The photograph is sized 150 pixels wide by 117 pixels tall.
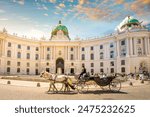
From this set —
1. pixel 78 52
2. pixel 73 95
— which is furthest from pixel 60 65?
pixel 73 95

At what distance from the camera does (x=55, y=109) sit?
6719mm

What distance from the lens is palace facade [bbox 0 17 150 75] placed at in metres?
43.3

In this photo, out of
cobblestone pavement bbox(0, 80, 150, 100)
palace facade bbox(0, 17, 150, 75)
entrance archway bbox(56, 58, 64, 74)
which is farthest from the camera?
entrance archway bbox(56, 58, 64, 74)

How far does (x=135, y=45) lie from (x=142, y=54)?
121 inches

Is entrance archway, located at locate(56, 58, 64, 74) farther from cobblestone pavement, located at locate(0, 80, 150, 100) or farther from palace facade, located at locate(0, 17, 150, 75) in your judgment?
cobblestone pavement, located at locate(0, 80, 150, 100)

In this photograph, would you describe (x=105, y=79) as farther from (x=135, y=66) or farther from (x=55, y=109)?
(x=135, y=66)

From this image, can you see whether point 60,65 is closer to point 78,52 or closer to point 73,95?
point 78,52

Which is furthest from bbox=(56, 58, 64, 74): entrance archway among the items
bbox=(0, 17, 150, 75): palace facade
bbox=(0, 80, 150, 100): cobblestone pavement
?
bbox=(0, 80, 150, 100): cobblestone pavement

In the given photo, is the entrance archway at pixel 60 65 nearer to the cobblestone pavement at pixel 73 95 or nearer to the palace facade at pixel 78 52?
the palace facade at pixel 78 52

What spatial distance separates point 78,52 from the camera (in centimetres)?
5591

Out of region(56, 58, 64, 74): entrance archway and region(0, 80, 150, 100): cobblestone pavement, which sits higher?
region(56, 58, 64, 74): entrance archway

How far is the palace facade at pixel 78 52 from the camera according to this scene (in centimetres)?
4328

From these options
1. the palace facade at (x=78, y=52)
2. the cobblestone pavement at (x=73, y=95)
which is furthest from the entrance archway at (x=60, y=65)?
the cobblestone pavement at (x=73, y=95)

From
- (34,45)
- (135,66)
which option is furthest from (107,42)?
(34,45)
